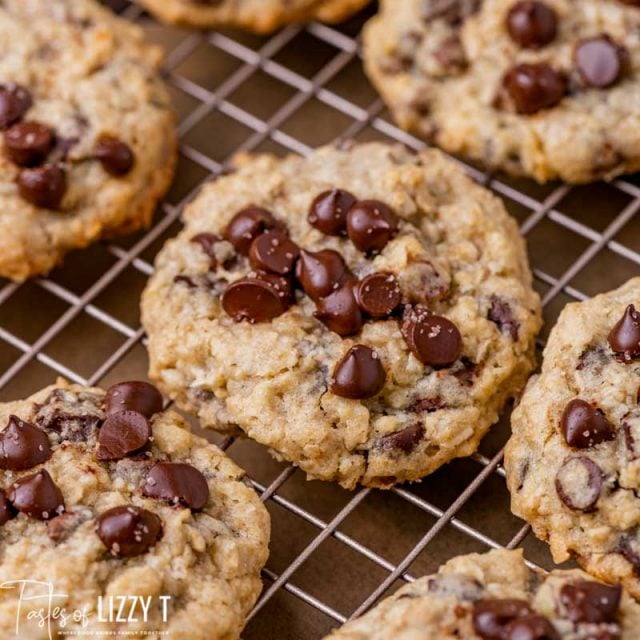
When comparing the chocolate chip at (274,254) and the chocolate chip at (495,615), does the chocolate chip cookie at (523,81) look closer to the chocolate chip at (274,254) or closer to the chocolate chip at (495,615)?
the chocolate chip at (274,254)

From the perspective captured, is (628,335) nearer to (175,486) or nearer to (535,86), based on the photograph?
(535,86)

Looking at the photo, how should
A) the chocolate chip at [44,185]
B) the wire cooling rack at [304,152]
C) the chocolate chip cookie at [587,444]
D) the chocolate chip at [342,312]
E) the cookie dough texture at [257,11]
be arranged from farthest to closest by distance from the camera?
the cookie dough texture at [257,11] < the chocolate chip at [44,185] < the wire cooling rack at [304,152] < the chocolate chip at [342,312] < the chocolate chip cookie at [587,444]

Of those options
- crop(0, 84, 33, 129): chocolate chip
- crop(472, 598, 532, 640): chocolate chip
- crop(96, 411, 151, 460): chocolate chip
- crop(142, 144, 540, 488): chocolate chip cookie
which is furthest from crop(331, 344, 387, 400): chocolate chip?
crop(0, 84, 33, 129): chocolate chip

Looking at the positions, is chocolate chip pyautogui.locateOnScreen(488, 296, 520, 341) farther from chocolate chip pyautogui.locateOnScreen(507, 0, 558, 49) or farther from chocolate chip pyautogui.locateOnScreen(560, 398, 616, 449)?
chocolate chip pyautogui.locateOnScreen(507, 0, 558, 49)

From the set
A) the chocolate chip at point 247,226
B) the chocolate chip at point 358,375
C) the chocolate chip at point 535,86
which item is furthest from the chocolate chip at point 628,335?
the chocolate chip at point 247,226

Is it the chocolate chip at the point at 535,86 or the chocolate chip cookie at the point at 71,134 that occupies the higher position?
the chocolate chip at the point at 535,86

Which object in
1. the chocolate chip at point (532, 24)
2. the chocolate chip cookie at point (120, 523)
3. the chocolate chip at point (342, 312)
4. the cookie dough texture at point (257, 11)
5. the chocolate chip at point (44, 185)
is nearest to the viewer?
the chocolate chip cookie at point (120, 523)

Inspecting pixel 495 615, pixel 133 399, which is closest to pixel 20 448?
pixel 133 399
